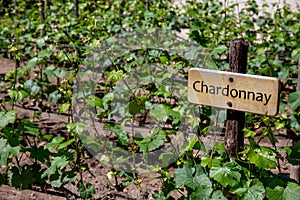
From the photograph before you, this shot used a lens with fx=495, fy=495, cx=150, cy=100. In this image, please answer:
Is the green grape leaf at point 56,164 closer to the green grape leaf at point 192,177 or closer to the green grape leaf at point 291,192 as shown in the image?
the green grape leaf at point 192,177

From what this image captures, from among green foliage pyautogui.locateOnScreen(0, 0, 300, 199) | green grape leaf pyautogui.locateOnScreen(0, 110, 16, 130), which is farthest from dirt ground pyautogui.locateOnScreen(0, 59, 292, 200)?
green grape leaf pyautogui.locateOnScreen(0, 110, 16, 130)

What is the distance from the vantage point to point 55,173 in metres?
2.68

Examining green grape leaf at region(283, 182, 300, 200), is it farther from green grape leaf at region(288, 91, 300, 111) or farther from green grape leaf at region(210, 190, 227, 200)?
green grape leaf at region(288, 91, 300, 111)

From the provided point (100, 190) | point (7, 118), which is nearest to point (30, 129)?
point (7, 118)

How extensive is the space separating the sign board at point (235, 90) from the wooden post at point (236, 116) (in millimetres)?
90

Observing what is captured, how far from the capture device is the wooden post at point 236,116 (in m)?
2.11

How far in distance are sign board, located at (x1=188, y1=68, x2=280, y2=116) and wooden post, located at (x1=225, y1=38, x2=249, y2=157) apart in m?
0.09

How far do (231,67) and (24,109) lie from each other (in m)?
2.69

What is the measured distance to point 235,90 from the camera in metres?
2.06

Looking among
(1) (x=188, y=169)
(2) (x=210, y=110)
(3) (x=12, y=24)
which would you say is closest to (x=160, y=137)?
(1) (x=188, y=169)

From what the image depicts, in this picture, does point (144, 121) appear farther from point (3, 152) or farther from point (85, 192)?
point (3, 152)

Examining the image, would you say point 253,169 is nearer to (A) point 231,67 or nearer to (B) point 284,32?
(A) point 231,67

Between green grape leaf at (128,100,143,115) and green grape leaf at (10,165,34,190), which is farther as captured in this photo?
green grape leaf at (10,165,34,190)

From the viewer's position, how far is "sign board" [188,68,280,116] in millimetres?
2000
